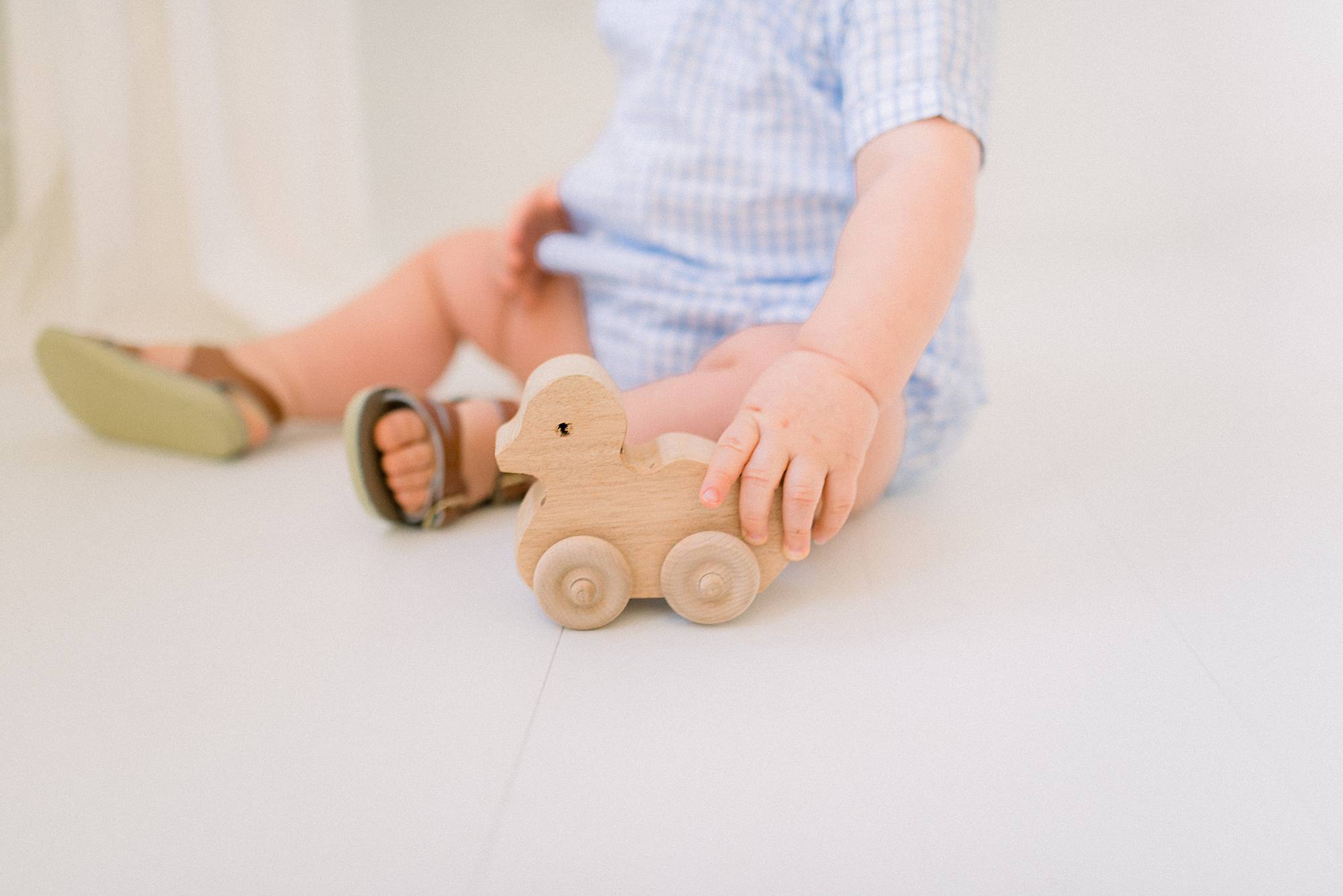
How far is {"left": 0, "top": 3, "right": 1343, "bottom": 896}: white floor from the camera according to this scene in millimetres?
466

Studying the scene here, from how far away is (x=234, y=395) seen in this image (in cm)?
100

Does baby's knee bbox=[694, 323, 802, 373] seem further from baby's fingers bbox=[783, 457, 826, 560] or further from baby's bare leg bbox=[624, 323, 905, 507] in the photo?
baby's fingers bbox=[783, 457, 826, 560]

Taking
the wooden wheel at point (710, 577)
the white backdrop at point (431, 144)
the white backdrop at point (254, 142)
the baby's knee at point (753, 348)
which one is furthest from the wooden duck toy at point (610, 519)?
the white backdrop at point (254, 142)

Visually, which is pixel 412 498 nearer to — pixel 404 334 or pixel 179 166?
pixel 404 334

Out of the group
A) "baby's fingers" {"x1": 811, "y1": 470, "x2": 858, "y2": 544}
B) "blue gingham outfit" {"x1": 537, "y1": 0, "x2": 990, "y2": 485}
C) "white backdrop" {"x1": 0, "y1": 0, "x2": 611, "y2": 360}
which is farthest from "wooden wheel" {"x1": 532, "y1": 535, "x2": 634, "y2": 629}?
"white backdrop" {"x1": 0, "y1": 0, "x2": 611, "y2": 360}

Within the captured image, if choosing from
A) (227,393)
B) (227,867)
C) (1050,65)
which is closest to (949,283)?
(227,867)

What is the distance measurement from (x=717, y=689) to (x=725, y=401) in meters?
0.23

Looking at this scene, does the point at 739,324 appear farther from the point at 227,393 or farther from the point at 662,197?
the point at 227,393

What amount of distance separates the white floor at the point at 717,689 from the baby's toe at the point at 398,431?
0.21 feet

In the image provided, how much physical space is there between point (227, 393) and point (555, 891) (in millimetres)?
660

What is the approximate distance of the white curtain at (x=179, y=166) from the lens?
1.38 meters

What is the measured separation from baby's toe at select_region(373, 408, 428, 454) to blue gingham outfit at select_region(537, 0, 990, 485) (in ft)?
0.60

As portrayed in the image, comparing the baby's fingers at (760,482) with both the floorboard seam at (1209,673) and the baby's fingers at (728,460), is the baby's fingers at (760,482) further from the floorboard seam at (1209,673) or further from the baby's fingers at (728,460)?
the floorboard seam at (1209,673)

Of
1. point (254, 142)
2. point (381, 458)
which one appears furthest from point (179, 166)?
point (381, 458)
